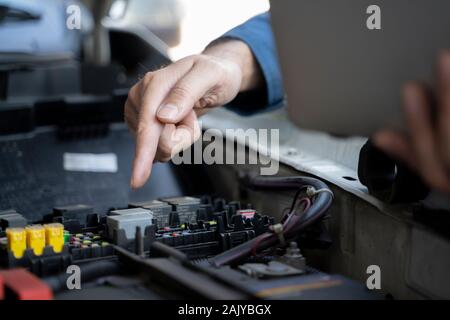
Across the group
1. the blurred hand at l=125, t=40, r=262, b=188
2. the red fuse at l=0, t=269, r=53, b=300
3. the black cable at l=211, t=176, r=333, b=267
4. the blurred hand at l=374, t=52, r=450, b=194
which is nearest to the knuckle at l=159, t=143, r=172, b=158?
the blurred hand at l=125, t=40, r=262, b=188

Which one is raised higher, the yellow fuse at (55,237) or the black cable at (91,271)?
the yellow fuse at (55,237)

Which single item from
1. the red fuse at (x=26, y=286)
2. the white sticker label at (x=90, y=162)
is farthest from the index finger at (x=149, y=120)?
the white sticker label at (x=90, y=162)

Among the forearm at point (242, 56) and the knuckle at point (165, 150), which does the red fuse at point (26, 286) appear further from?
the forearm at point (242, 56)

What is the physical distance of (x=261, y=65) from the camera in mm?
1512

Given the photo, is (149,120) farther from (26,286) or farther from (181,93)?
(26,286)

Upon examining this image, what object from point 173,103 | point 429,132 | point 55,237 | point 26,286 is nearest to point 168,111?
point 173,103

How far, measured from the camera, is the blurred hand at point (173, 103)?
1.09m

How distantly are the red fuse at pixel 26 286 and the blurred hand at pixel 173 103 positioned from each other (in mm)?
273

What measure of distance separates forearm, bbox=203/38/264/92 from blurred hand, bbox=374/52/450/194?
884 mm

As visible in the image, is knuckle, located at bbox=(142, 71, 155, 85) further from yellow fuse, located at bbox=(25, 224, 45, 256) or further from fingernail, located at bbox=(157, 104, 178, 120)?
yellow fuse, located at bbox=(25, 224, 45, 256)

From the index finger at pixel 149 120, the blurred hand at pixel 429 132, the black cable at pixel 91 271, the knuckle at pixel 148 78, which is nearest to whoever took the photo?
the blurred hand at pixel 429 132

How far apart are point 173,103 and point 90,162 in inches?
19.8

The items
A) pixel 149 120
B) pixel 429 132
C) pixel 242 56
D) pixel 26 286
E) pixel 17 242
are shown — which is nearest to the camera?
pixel 429 132

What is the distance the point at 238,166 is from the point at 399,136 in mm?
883
